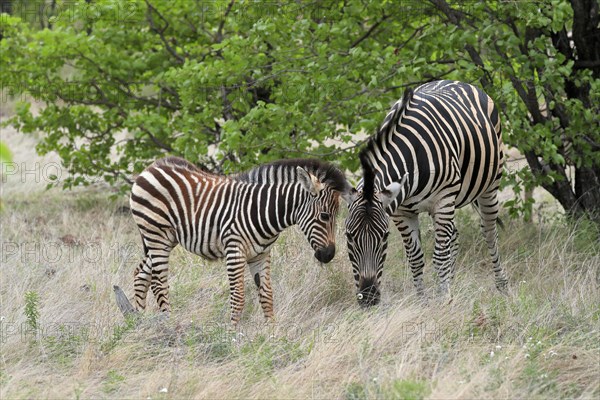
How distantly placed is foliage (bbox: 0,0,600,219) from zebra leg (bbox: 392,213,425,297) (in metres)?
1.68

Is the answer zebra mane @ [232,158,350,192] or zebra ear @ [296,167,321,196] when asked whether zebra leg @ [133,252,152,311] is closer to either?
zebra mane @ [232,158,350,192]

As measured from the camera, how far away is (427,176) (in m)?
7.41

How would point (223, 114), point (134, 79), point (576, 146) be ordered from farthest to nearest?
point (134, 79) → point (223, 114) → point (576, 146)

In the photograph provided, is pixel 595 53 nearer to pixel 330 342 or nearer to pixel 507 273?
pixel 507 273

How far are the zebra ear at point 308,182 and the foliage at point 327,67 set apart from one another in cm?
249

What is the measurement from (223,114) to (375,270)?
18.8ft

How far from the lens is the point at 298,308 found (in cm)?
743

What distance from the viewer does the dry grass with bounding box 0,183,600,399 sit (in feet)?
17.5

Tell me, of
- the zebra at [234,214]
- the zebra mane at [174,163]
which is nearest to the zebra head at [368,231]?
the zebra at [234,214]

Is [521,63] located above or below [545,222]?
above

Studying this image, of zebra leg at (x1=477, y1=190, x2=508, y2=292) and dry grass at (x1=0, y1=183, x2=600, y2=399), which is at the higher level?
zebra leg at (x1=477, y1=190, x2=508, y2=292)

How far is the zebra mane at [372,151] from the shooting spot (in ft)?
22.0

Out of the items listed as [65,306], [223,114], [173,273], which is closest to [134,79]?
[223,114]

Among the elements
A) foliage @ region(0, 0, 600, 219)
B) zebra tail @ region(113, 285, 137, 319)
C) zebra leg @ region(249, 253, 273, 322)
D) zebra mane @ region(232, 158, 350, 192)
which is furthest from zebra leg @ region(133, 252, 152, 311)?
foliage @ region(0, 0, 600, 219)
